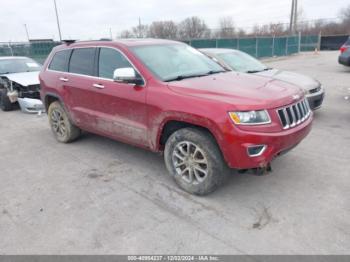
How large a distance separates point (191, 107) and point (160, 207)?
1.19 meters

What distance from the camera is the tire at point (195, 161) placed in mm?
3234

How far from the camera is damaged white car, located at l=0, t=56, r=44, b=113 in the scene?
8.25 m

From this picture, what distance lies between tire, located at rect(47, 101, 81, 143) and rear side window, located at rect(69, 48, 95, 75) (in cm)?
91

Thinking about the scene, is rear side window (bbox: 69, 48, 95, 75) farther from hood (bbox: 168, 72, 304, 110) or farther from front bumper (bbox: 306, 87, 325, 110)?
front bumper (bbox: 306, 87, 325, 110)

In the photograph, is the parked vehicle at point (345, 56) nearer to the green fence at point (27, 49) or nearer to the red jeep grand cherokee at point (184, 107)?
the red jeep grand cherokee at point (184, 107)

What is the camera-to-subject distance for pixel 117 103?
4.08 meters

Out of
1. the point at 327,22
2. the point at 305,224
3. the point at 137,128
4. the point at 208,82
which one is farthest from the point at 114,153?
the point at 327,22

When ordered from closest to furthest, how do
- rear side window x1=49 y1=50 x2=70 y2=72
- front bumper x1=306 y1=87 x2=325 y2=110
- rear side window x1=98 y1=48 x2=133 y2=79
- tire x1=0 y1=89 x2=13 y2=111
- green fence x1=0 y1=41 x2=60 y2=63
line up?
rear side window x1=98 y1=48 x2=133 y2=79 < rear side window x1=49 y1=50 x2=70 y2=72 < front bumper x1=306 y1=87 x2=325 y2=110 < tire x1=0 y1=89 x2=13 y2=111 < green fence x1=0 y1=41 x2=60 y2=63

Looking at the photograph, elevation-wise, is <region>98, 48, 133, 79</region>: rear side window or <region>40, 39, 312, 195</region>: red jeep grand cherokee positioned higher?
<region>98, 48, 133, 79</region>: rear side window

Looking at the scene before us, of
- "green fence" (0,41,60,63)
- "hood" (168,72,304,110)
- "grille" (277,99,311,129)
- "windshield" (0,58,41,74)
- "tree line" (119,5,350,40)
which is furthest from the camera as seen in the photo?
"tree line" (119,5,350,40)

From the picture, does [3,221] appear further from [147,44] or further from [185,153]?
[147,44]

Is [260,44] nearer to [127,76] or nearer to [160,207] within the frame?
[127,76]

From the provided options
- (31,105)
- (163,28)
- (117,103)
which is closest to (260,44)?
(31,105)

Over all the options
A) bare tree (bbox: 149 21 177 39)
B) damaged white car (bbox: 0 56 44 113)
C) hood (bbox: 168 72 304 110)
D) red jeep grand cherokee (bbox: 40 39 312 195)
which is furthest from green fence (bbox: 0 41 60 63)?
bare tree (bbox: 149 21 177 39)
